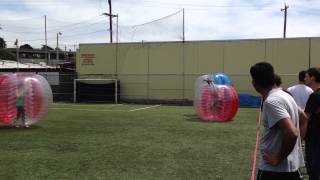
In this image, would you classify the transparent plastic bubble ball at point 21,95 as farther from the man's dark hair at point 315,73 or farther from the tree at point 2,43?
the tree at point 2,43

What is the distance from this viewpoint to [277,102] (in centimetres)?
428

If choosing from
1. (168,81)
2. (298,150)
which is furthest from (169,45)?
(298,150)

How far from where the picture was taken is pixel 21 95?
618 inches

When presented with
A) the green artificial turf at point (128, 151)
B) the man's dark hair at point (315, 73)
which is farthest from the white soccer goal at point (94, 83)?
the man's dark hair at point (315, 73)

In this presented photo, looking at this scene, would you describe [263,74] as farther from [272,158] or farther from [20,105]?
[20,105]

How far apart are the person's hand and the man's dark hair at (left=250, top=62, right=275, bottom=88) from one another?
60 centimetres

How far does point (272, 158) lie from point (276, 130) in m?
0.24

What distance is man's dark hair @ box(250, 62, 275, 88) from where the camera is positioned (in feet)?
14.3

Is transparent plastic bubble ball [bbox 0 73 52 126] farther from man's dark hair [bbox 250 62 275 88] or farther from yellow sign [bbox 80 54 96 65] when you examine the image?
yellow sign [bbox 80 54 96 65]

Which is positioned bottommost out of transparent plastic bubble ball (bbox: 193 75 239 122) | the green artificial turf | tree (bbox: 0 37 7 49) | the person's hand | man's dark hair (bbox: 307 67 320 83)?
the green artificial turf

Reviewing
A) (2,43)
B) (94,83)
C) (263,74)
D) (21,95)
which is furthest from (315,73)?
(2,43)

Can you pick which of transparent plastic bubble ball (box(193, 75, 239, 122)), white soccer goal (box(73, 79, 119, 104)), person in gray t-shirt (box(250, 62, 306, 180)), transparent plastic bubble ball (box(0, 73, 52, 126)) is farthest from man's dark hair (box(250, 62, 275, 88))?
white soccer goal (box(73, 79, 119, 104))

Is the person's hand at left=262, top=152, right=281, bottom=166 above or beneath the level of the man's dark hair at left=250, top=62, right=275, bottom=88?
beneath

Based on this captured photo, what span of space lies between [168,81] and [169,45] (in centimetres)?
245
